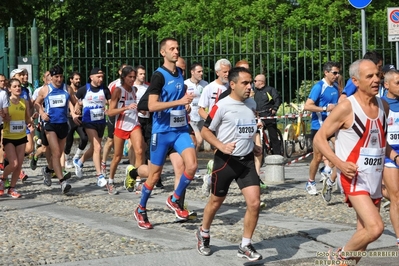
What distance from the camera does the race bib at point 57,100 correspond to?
13132 millimetres

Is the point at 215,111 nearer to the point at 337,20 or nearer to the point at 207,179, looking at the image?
the point at 207,179

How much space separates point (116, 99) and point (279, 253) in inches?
201

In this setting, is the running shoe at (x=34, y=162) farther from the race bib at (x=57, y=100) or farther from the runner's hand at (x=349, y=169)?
the runner's hand at (x=349, y=169)

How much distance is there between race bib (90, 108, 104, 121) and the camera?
13883 millimetres

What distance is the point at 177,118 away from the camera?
9.51m

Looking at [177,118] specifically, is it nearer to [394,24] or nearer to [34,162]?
[394,24]

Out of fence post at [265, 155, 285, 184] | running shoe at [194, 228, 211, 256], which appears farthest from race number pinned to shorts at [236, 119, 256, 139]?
fence post at [265, 155, 285, 184]

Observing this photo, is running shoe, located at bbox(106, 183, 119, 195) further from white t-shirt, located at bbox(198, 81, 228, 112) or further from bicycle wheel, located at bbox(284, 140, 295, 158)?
bicycle wheel, located at bbox(284, 140, 295, 158)

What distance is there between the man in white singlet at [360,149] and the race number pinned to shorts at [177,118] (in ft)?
10.1

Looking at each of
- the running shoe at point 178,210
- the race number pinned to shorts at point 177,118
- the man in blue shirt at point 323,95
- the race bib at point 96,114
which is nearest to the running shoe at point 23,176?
the race bib at point 96,114

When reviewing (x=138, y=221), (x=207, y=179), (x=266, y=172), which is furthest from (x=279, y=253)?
(x=266, y=172)

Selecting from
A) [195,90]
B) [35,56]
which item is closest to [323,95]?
[195,90]

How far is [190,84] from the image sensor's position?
47.5ft

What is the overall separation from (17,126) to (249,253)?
19.9ft
